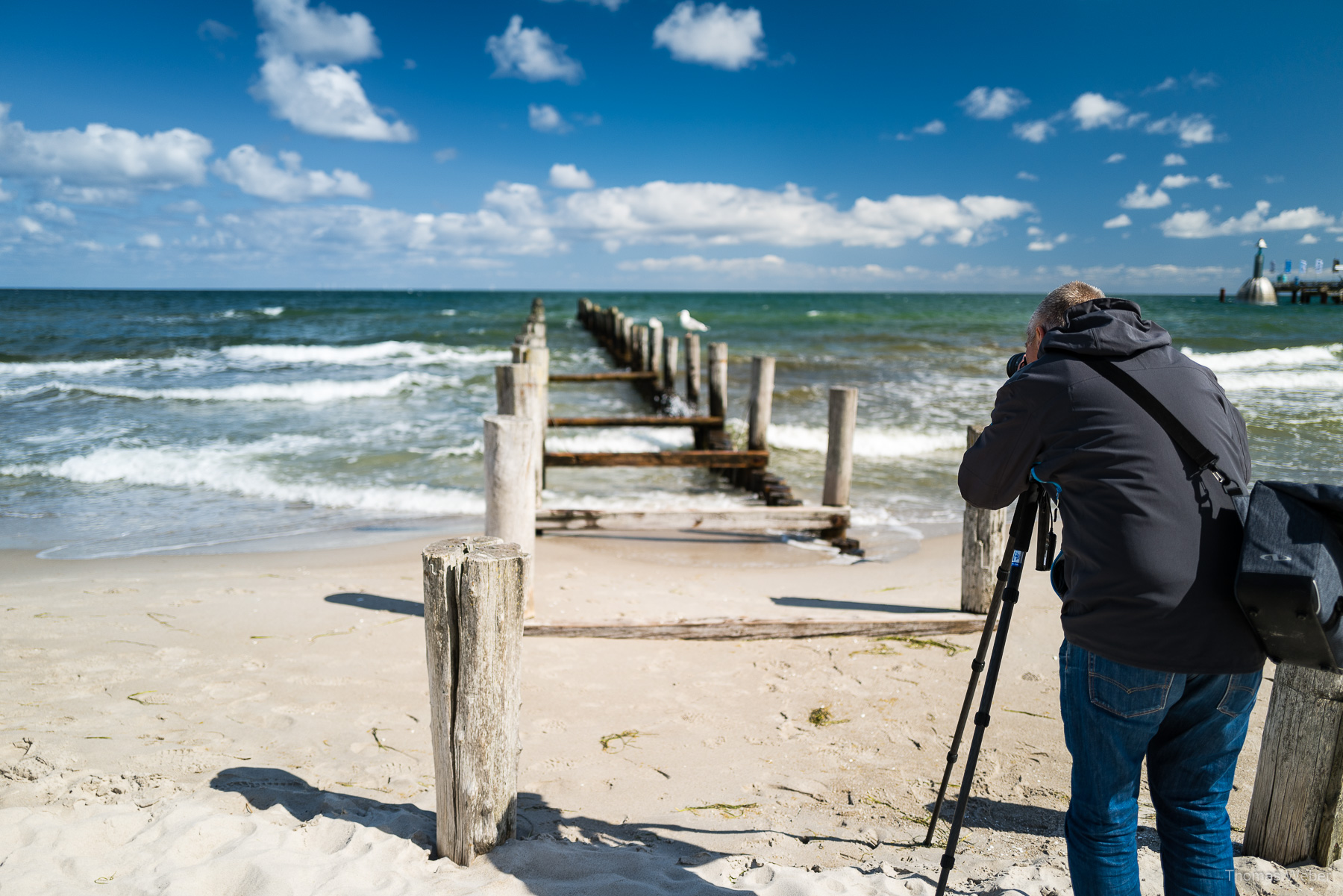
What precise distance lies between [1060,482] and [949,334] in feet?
112

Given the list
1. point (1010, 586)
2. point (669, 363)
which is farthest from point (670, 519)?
point (669, 363)

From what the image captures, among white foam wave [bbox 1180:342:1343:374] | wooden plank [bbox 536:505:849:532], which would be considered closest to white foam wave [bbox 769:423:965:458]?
wooden plank [bbox 536:505:849:532]

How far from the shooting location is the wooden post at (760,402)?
9.09m

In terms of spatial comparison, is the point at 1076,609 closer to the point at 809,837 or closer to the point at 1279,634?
the point at 1279,634

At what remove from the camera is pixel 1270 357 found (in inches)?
916

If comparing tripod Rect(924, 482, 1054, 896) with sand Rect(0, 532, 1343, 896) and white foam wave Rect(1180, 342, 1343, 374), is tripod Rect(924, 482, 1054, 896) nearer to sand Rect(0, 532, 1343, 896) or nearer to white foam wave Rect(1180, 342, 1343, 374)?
sand Rect(0, 532, 1343, 896)

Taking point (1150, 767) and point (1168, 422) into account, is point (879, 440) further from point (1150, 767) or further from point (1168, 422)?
point (1168, 422)

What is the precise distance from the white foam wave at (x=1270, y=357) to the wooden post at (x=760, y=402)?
58.8 ft

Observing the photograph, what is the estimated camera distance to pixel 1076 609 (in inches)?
75.4

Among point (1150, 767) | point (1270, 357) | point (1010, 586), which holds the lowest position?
point (1150, 767)

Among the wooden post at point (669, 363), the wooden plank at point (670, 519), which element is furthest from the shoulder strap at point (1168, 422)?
the wooden post at point (669, 363)

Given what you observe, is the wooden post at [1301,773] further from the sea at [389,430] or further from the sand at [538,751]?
the sea at [389,430]

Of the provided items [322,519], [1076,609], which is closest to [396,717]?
[1076,609]

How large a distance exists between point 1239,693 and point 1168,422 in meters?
0.67
